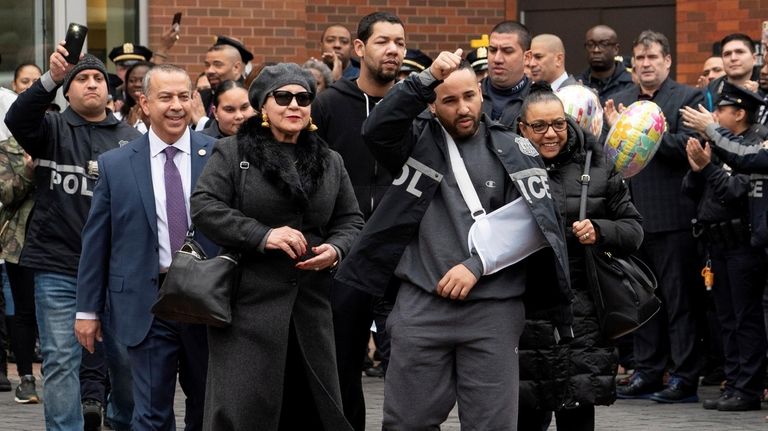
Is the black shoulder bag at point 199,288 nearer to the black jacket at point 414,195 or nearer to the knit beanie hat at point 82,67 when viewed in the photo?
the black jacket at point 414,195

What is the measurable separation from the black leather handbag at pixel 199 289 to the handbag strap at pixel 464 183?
1.00 metres

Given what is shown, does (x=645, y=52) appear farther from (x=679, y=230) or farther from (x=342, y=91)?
(x=342, y=91)

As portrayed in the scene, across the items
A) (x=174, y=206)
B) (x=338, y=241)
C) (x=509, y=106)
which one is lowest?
(x=338, y=241)

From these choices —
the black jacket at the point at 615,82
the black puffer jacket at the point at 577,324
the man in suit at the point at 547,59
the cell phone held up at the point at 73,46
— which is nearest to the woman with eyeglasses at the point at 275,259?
the black puffer jacket at the point at 577,324

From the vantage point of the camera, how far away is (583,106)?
340 inches

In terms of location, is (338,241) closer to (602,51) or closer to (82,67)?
(82,67)

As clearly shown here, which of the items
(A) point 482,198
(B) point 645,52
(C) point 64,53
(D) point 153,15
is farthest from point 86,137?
(D) point 153,15

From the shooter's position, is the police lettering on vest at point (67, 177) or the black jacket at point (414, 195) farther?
the police lettering on vest at point (67, 177)

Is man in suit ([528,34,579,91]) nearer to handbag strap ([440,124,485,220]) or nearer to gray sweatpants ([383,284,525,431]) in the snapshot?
handbag strap ([440,124,485,220])

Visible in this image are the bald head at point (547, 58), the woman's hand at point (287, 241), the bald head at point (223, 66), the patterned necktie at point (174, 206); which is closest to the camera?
the woman's hand at point (287, 241)

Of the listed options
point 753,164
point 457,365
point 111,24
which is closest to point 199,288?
point 457,365

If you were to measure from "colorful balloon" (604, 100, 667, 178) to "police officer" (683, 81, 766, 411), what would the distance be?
1317 millimetres

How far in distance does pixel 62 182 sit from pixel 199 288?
2706 millimetres

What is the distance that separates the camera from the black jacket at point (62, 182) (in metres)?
9.03
